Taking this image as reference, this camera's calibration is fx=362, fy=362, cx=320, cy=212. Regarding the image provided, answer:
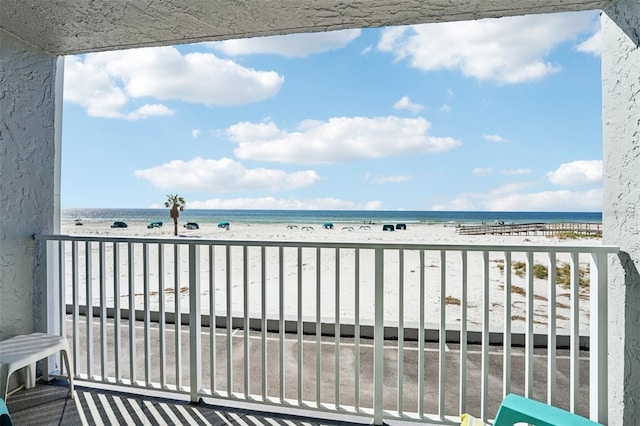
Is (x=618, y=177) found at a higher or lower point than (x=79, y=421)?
higher

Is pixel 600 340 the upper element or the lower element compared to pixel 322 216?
lower

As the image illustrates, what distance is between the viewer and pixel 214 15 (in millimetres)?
1999

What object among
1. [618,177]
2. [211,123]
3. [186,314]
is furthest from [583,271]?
[211,123]

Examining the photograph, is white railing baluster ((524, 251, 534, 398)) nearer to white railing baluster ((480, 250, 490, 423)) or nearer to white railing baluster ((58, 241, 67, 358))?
white railing baluster ((480, 250, 490, 423))

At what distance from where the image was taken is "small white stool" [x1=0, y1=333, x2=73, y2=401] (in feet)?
6.00

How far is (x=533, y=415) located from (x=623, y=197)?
1169 mm

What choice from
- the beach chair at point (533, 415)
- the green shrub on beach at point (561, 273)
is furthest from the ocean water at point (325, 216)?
the beach chair at point (533, 415)

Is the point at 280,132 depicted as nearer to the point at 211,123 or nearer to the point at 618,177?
the point at 211,123

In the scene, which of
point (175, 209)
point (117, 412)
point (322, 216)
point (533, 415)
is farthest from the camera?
point (322, 216)

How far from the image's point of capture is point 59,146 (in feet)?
8.59

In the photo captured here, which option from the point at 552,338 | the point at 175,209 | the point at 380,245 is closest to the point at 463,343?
the point at 552,338

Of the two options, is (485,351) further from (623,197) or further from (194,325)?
(194,325)

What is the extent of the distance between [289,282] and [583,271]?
6640 mm

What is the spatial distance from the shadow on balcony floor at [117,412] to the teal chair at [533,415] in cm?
97
